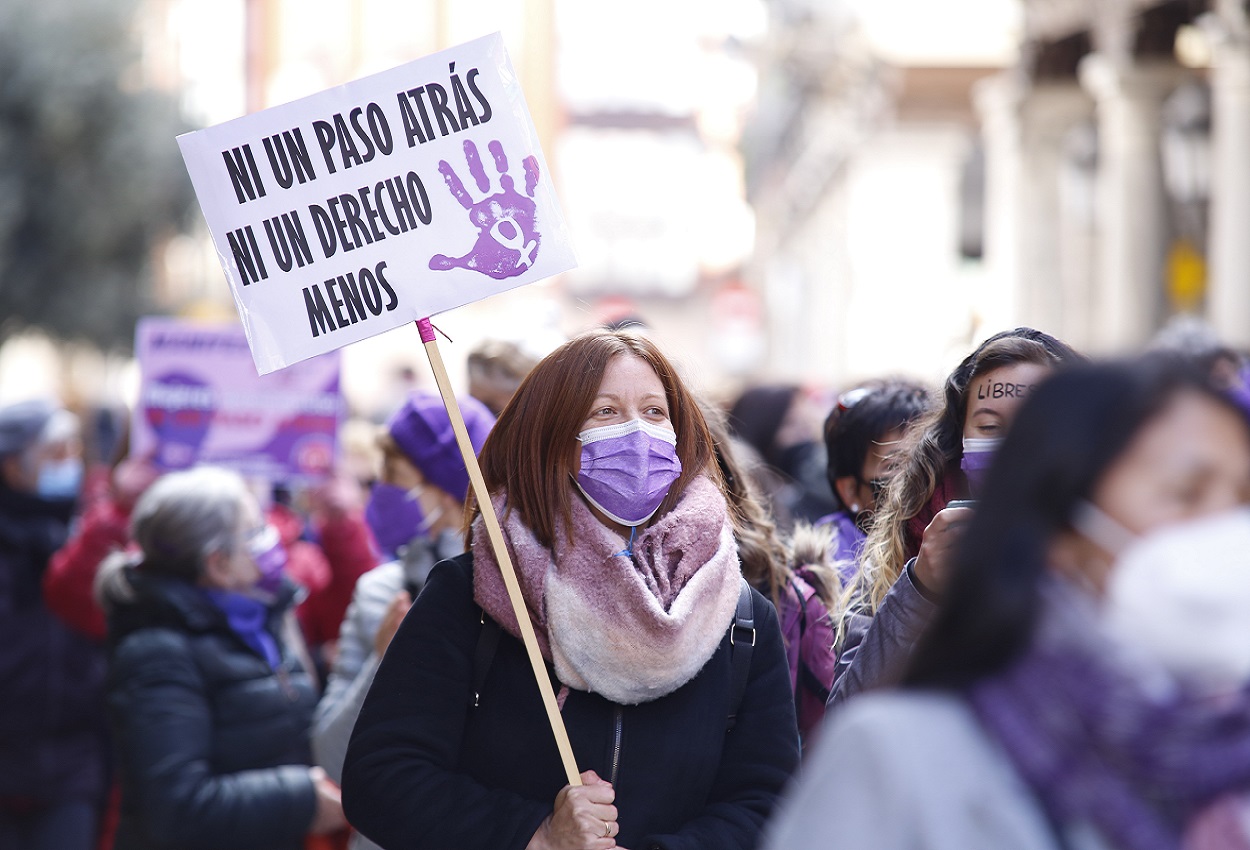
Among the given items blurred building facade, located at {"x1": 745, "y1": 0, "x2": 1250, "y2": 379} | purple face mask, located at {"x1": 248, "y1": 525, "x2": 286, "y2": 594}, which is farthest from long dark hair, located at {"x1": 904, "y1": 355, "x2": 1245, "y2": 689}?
blurred building facade, located at {"x1": 745, "y1": 0, "x2": 1250, "y2": 379}

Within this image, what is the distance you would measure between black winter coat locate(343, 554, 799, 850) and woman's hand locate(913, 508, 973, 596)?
422 mm

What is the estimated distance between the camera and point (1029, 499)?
5.46 feet

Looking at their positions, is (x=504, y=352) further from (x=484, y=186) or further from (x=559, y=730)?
(x=559, y=730)

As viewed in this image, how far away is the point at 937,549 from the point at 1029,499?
106cm

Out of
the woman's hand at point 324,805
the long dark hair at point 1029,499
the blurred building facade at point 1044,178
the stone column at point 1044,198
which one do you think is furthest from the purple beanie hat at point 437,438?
the stone column at point 1044,198

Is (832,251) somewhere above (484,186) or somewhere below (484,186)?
below

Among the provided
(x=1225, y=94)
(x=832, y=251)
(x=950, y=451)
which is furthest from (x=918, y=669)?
(x=832, y=251)

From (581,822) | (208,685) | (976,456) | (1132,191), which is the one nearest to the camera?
(581,822)

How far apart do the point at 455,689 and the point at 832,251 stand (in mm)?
28014

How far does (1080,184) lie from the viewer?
48.6ft

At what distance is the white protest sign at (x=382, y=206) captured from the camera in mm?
3234

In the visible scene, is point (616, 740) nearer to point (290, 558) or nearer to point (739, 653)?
point (739, 653)

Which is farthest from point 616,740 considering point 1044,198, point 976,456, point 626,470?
point 1044,198

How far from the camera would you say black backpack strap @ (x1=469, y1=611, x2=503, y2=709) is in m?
2.87
